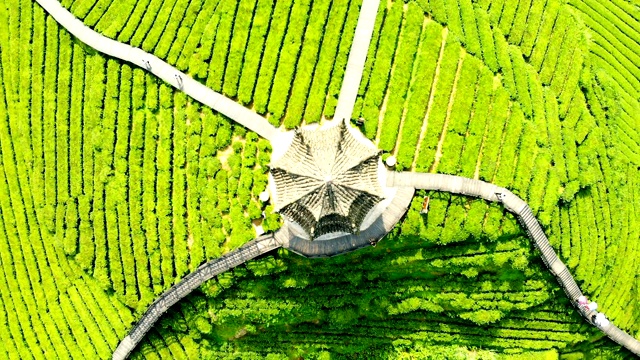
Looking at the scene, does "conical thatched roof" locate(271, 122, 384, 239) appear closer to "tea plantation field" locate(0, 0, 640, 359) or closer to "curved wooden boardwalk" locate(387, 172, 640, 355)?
"curved wooden boardwalk" locate(387, 172, 640, 355)

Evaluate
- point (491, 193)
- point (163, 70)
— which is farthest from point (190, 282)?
point (491, 193)

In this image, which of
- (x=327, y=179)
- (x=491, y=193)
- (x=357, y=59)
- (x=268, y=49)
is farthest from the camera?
(x=268, y=49)

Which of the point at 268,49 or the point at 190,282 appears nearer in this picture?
the point at 268,49

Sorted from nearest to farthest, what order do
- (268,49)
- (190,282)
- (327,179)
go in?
1. (327,179)
2. (268,49)
3. (190,282)

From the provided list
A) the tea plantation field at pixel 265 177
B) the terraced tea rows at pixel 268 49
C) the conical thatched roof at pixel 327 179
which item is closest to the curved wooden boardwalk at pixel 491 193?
the tea plantation field at pixel 265 177

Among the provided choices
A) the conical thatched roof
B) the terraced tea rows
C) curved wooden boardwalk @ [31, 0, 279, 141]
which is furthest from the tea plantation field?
the conical thatched roof

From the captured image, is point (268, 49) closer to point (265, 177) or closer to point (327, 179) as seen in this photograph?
point (265, 177)

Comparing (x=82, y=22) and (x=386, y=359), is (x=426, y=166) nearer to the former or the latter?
(x=386, y=359)
